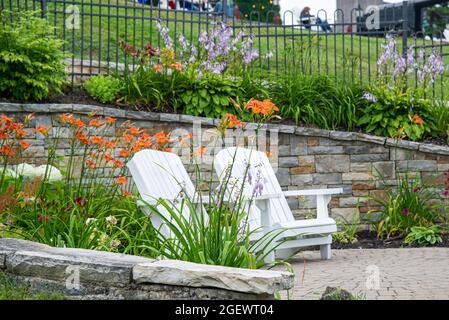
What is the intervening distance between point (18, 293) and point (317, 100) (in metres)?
5.61

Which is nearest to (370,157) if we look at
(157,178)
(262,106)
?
(157,178)

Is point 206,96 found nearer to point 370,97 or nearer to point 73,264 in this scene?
point 370,97

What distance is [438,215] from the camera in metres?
8.70

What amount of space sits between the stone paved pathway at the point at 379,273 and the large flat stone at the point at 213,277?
2.65ft

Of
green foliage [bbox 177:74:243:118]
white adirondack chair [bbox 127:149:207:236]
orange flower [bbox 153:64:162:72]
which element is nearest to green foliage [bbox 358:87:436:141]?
green foliage [bbox 177:74:243:118]

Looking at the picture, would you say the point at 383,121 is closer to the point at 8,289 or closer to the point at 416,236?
the point at 416,236

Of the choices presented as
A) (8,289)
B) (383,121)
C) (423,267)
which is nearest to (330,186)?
(383,121)

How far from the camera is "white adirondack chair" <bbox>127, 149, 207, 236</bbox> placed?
6.00 metres

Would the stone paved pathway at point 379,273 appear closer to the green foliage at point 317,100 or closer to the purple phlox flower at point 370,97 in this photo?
the green foliage at point 317,100

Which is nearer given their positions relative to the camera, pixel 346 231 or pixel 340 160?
pixel 346 231

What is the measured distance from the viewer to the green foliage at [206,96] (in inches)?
357

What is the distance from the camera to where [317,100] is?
9.33 meters
